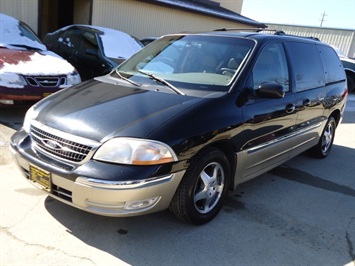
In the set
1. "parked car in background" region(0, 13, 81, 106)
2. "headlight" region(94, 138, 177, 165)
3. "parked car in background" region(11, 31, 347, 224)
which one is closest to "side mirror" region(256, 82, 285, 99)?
"parked car in background" region(11, 31, 347, 224)

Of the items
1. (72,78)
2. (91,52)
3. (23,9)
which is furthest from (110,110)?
(23,9)

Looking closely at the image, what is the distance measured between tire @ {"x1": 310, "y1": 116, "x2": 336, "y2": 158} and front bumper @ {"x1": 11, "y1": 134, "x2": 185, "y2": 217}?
3473mm

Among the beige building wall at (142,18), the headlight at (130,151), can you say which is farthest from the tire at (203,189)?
the beige building wall at (142,18)

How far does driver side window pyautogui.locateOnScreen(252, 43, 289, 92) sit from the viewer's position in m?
3.64

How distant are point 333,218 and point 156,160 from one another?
217 centimetres

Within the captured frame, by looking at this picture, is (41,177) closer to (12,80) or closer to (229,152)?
(229,152)

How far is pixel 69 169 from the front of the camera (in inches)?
106

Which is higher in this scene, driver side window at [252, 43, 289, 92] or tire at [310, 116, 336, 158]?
driver side window at [252, 43, 289, 92]

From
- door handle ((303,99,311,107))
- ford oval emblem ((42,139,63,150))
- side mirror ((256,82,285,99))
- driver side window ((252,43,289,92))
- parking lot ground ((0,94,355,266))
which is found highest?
driver side window ((252,43,289,92))

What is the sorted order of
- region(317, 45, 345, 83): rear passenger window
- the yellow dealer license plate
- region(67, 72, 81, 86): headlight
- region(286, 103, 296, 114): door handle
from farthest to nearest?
region(67, 72, 81, 86): headlight, region(317, 45, 345, 83): rear passenger window, region(286, 103, 296, 114): door handle, the yellow dealer license plate

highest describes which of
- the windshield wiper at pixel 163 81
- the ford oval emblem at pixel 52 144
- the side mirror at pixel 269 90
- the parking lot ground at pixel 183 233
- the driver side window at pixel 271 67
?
the driver side window at pixel 271 67

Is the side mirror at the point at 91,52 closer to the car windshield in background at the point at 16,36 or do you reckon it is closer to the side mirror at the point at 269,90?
the car windshield in background at the point at 16,36

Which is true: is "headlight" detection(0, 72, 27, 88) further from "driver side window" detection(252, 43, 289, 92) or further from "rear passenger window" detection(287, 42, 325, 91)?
"rear passenger window" detection(287, 42, 325, 91)

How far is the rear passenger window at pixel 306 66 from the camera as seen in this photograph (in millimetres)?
4328
